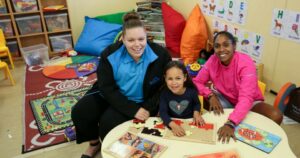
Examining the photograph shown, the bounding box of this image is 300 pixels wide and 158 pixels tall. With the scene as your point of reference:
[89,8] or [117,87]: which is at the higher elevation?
[89,8]

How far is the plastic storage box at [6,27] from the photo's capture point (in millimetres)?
3747

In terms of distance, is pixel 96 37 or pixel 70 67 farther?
pixel 96 37

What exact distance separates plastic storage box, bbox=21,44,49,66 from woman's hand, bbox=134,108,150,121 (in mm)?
2585

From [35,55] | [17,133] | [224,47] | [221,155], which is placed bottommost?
[17,133]

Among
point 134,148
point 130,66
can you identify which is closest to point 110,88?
point 130,66

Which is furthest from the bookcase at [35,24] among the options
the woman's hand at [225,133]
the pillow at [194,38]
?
the woman's hand at [225,133]

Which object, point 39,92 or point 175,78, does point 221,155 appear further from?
point 39,92

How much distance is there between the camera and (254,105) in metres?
1.87

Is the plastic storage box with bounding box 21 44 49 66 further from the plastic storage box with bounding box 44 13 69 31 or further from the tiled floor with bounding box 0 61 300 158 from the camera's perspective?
the tiled floor with bounding box 0 61 300 158

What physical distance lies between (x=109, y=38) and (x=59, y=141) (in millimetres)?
1955

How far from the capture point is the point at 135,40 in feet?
5.64

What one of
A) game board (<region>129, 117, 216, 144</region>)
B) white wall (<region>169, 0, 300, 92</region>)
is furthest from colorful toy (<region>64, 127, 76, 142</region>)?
white wall (<region>169, 0, 300, 92</region>)

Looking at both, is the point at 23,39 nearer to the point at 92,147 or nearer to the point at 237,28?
the point at 92,147

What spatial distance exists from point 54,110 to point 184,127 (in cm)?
163
